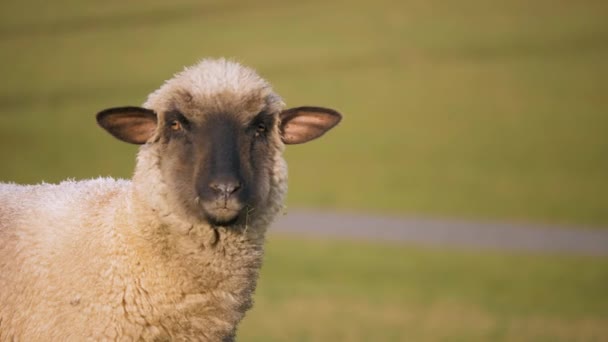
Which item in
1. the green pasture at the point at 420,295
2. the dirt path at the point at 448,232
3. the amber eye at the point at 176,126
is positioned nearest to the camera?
the amber eye at the point at 176,126

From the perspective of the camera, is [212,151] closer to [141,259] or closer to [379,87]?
[141,259]

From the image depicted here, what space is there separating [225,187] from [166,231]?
0.57m

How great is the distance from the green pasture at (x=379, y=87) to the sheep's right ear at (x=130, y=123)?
18685 millimetres

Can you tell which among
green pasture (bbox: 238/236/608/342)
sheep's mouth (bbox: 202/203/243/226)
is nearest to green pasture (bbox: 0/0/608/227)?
green pasture (bbox: 238/236/608/342)

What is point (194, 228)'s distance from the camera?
5.98 m

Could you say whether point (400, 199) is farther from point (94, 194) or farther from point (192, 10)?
point (192, 10)

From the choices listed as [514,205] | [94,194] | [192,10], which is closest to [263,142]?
[94,194]

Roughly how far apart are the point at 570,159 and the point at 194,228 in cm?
2548

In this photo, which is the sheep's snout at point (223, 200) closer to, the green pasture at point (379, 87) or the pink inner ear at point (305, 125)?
the pink inner ear at point (305, 125)

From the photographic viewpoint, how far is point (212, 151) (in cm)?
586

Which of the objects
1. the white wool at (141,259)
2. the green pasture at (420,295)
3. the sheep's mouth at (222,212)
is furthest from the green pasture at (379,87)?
the sheep's mouth at (222,212)

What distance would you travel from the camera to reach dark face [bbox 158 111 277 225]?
5.72 meters

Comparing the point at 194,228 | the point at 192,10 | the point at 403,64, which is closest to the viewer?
the point at 194,228

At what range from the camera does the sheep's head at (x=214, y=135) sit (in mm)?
5777
